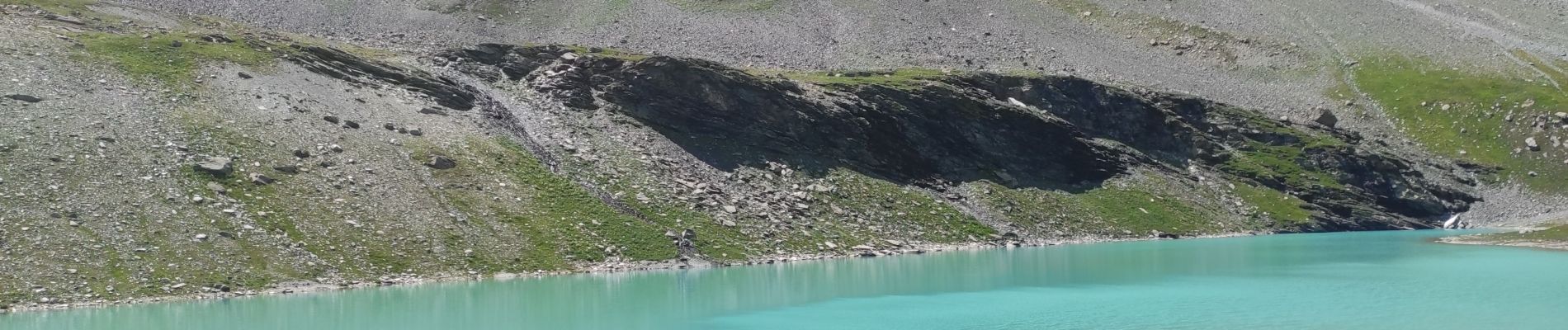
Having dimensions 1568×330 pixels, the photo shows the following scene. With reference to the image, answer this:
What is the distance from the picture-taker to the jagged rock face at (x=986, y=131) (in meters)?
84.8

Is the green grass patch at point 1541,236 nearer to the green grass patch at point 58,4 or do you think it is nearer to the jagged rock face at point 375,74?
the jagged rock face at point 375,74

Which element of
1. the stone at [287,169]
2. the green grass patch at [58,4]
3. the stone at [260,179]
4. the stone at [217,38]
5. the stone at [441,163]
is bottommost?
the stone at [260,179]

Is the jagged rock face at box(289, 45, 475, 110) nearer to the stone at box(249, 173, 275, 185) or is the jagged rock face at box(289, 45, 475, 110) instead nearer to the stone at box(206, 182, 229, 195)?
the stone at box(249, 173, 275, 185)

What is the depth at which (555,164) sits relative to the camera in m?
71.6

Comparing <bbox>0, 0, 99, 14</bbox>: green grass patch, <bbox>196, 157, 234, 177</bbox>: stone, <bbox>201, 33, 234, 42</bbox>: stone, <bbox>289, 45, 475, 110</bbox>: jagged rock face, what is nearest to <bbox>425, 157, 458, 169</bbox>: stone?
<bbox>196, 157, 234, 177</bbox>: stone

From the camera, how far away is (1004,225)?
80812 mm

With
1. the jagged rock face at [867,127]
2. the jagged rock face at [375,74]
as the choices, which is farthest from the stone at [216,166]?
the jagged rock face at [867,127]

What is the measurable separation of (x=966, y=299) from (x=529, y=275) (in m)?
20.9

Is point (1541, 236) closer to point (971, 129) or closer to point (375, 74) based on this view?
point (971, 129)

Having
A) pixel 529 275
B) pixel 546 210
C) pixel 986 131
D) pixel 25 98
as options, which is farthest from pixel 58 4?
pixel 986 131

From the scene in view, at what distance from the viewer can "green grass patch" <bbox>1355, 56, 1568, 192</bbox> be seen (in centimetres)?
10681

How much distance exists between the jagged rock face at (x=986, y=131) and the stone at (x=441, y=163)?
16.4 metres

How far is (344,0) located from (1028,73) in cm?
5998

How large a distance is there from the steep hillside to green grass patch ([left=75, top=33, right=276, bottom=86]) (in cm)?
22
